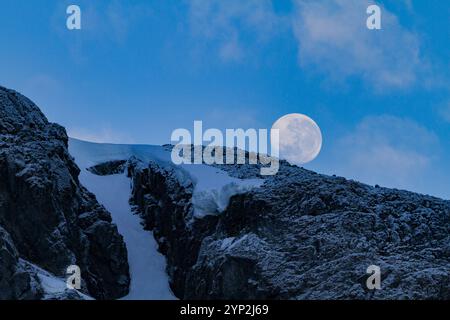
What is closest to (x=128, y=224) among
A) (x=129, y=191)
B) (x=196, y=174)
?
(x=129, y=191)

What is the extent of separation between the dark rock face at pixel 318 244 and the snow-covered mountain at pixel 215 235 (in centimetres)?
8

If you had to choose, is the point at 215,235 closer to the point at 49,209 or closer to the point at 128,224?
the point at 49,209

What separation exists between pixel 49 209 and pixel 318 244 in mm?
20182

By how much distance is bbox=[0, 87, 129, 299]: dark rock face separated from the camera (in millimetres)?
49875

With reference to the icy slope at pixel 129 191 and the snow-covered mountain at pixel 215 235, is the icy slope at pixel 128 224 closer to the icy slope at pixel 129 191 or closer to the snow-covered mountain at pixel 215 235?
the icy slope at pixel 129 191

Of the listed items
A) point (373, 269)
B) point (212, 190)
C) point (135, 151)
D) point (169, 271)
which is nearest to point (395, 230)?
point (373, 269)

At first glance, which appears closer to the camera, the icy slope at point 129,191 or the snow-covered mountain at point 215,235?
the snow-covered mountain at point 215,235

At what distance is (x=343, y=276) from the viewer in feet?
143

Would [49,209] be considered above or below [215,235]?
above

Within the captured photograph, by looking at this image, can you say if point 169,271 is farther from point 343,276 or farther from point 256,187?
point 343,276

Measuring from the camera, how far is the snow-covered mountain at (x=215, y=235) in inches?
1713

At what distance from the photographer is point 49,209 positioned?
168 ft

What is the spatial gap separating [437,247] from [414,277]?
18.6 ft

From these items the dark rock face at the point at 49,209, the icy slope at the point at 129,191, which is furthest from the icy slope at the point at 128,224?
the dark rock face at the point at 49,209
